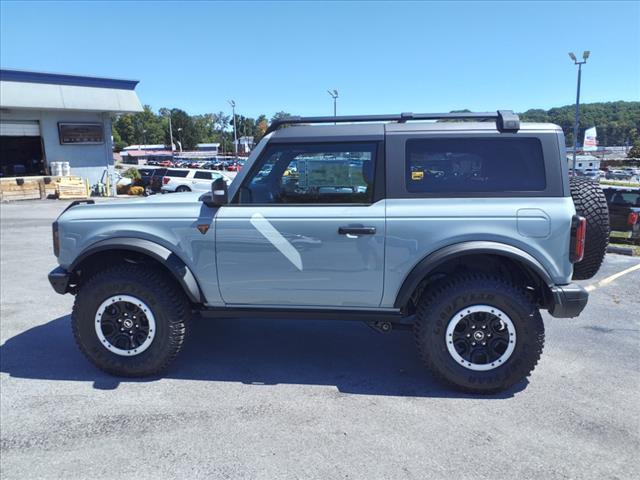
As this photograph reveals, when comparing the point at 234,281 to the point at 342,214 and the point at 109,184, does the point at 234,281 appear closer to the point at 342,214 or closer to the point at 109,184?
the point at 342,214

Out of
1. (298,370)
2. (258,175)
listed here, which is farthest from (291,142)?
(298,370)

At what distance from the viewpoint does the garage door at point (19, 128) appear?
22359 millimetres

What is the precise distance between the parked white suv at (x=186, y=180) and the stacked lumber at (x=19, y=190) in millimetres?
5892

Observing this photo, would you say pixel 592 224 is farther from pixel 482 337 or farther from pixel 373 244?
pixel 373 244

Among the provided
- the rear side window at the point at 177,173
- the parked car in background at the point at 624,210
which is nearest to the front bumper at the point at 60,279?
the parked car in background at the point at 624,210

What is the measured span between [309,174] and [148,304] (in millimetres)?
1669

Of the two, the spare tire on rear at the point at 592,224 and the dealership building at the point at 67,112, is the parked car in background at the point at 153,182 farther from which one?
the spare tire on rear at the point at 592,224

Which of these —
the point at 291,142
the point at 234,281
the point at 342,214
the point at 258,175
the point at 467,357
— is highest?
the point at 291,142

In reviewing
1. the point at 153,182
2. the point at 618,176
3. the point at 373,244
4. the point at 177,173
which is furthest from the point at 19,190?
the point at 618,176

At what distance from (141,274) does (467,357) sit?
2.67 metres

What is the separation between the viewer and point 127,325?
3812 millimetres

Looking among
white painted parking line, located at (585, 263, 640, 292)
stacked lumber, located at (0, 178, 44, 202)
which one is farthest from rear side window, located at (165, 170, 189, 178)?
white painted parking line, located at (585, 263, 640, 292)

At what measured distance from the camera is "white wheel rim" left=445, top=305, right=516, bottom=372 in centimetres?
347

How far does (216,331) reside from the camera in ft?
16.1
